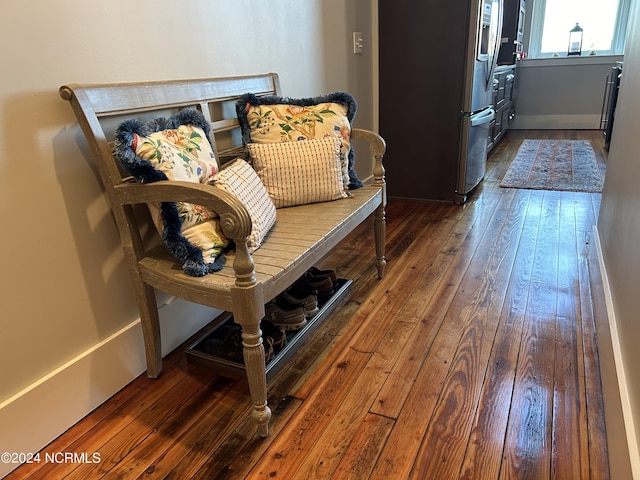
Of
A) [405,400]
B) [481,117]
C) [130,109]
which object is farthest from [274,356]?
[481,117]

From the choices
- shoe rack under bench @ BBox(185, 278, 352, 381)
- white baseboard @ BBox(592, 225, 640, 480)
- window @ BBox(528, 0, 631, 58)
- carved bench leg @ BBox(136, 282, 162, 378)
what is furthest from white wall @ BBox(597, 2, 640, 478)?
window @ BBox(528, 0, 631, 58)

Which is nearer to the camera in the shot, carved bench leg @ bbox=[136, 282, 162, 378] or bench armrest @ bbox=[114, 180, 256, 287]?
bench armrest @ bbox=[114, 180, 256, 287]

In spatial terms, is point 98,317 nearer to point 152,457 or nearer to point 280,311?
point 152,457

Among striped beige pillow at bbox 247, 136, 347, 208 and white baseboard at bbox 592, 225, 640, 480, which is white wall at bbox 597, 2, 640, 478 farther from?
striped beige pillow at bbox 247, 136, 347, 208

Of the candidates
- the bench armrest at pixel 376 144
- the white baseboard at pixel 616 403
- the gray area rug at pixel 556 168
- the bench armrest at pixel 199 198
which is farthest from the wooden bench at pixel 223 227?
the gray area rug at pixel 556 168

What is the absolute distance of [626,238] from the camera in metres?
1.39

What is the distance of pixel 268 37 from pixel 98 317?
4.43 feet

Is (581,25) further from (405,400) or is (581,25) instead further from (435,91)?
(405,400)

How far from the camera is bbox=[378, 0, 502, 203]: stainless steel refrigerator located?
109 inches

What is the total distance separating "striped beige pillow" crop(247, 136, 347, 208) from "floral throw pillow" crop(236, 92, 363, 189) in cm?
5

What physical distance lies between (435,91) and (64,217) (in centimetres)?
241

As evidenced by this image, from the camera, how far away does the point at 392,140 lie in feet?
10.3

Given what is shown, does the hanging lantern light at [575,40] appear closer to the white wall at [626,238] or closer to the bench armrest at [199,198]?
the white wall at [626,238]

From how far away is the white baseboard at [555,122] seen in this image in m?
5.95
